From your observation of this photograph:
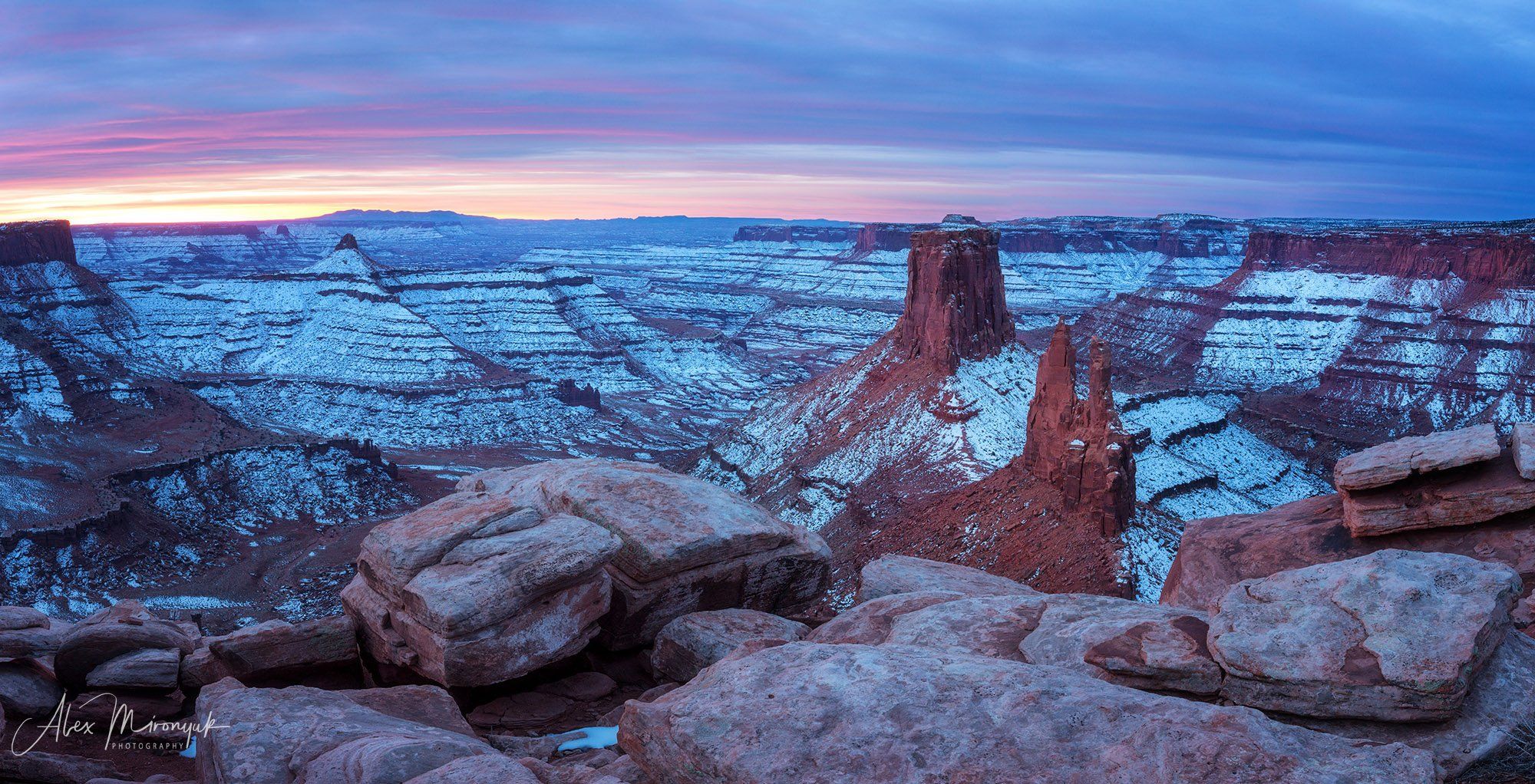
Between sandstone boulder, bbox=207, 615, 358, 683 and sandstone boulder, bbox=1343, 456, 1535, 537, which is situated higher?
sandstone boulder, bbox=1343, 456, 1535, 537

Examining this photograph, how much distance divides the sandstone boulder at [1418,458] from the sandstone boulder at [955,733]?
8.28 meters

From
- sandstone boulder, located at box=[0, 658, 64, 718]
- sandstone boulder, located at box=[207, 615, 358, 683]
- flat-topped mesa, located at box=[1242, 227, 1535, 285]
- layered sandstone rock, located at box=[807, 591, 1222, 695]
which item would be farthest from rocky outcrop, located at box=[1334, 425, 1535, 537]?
flat-topped mesa, located at box=[1242, 227, 1535, 285]

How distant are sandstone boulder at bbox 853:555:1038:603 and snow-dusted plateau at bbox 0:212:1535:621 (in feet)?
45.8

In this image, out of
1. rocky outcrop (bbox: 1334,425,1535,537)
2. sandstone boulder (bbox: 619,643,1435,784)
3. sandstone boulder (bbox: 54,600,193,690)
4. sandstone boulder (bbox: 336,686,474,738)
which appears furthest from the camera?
sandstone boulder (bbox: 54,600,193,690)

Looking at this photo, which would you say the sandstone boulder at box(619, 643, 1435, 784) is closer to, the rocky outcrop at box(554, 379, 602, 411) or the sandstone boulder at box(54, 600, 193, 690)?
the sandstone boulder at box(54, 600, 193, 690)

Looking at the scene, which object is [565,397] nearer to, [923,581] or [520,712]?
[923,581]

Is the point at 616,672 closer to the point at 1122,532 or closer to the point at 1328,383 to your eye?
the point at 1122,532

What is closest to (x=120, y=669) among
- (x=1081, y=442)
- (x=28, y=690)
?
(x=28, y=690)

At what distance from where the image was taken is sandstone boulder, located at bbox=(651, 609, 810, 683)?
14477mm

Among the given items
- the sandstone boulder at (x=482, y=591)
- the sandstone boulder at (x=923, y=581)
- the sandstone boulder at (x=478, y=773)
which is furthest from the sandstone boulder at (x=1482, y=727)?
the sandstone boulder at (x=482, y=591)

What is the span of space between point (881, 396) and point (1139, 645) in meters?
50.6

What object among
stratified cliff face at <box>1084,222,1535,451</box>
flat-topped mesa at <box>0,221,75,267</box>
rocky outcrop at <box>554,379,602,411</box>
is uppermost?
flat-topped mesa at <box>0,221,75,267</box>

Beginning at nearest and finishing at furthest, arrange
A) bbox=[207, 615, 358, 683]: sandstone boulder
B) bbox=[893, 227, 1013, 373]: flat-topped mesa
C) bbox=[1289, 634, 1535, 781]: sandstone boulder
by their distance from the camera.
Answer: bbox=[1289, 634, 1535, 781]: sandstone boulder < bbox=[207, 615, 358, 683]: sandstone boulder < bbox=[893, 227, 1013, 373]: flat-topped mesa

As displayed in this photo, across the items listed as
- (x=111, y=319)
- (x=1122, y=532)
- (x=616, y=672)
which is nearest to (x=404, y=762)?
(x=616, y=672)
